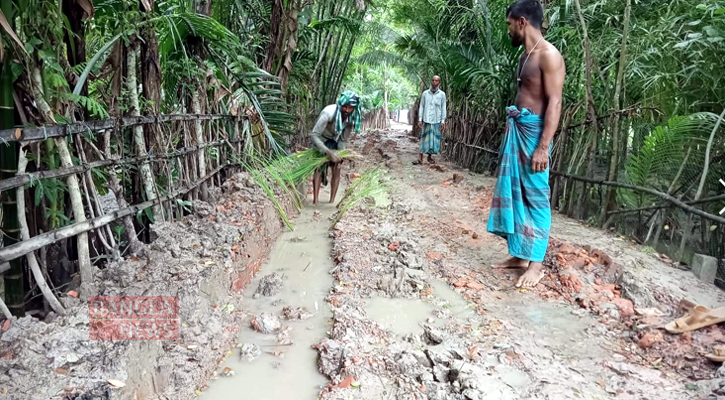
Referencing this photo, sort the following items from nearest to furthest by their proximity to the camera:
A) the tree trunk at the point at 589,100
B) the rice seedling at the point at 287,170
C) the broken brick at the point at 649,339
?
the broken brick at the point at 649,339 < the tree trunk at the point at 589,100 < the rice seedling at the point at 287,170

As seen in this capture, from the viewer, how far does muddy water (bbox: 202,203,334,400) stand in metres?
2.11

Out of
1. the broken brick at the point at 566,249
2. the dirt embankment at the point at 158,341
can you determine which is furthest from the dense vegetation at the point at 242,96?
the broken brick at the point at 566,249

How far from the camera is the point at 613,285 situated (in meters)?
2.95

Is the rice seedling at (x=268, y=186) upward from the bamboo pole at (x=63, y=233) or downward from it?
downward

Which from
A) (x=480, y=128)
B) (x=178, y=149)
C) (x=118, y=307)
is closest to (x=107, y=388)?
(x=118, y=307)

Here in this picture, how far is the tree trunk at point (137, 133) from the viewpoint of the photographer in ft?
9.23

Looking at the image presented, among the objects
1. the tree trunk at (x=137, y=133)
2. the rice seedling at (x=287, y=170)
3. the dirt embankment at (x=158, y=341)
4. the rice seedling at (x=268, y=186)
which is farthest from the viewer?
the rice seedling at (x=287, y=170)

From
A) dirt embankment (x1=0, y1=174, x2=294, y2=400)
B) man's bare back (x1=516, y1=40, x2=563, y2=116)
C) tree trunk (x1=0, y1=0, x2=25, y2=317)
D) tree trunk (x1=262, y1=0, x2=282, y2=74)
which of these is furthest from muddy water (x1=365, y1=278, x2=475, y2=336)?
tree trunk (x1=262, y1=0, x2=282, y2=74)

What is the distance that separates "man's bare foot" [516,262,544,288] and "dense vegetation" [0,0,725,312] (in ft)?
3.45

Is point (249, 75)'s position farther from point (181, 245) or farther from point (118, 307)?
point (118, 307)

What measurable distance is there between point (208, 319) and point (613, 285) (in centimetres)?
228

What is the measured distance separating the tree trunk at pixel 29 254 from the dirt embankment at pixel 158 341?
0.17 ft

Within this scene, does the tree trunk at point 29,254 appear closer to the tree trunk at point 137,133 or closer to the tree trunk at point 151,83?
the tree trunk at point 137,133

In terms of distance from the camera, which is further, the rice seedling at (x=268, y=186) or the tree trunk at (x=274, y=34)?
the tree trunk at (x=274, y=34)
